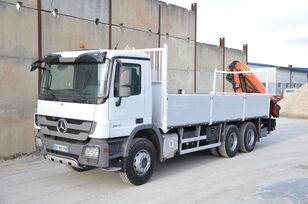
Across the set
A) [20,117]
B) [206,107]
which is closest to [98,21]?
[20,117]

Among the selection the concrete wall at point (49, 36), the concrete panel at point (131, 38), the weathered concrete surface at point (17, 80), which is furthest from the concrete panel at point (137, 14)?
the weathered concrete surface at point (17, 80)

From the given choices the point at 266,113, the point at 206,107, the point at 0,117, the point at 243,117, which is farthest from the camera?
the point at 266,113

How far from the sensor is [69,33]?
10.1m

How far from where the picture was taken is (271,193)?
18.9ft

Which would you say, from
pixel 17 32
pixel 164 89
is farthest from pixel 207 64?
pixel 164 89

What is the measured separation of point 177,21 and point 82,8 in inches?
241

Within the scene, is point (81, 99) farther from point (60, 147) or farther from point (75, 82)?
point (60, 147)

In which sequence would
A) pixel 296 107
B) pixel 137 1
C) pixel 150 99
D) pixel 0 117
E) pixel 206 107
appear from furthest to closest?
1. pixel 296 107
2. pixel 137 1
3. pixel 0 117
4. pixel 206 107
5. pixel 150 99

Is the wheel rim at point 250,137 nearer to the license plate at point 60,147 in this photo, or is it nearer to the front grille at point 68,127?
the front grille at point 68,127

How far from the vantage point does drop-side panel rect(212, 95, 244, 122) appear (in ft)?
27.0

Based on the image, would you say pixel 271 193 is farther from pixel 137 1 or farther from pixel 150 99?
pixel 137 1

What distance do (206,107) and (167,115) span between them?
5.24 feet

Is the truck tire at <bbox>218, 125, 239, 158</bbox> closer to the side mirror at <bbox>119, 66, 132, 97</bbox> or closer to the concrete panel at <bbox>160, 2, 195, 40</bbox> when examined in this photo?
the side mirror at <bbox>119, 66, 132, 97</bbox>

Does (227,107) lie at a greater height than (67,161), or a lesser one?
greater
